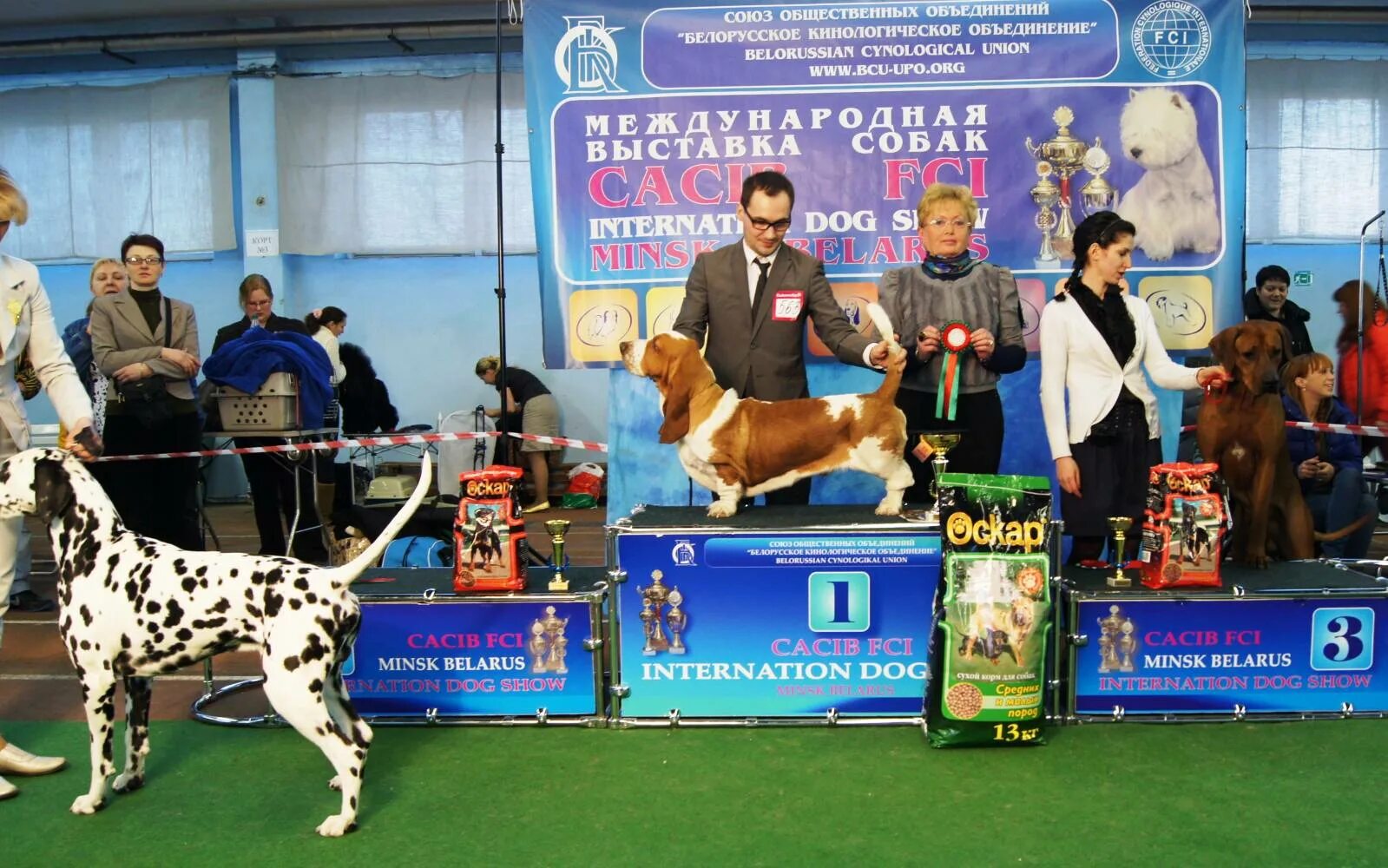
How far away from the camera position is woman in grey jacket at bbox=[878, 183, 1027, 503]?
4.42 m

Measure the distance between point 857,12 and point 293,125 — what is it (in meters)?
7.27

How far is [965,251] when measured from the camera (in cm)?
454

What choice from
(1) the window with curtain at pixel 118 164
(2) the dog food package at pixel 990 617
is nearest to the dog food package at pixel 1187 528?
(2) the dog food package at pixel 990 617

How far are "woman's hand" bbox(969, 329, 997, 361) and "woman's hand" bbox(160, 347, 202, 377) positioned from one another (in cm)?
360

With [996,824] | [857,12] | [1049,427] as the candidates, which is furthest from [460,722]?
[857,12]

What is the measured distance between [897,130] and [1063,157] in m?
0.74

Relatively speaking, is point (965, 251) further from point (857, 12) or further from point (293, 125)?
point (293, 125)

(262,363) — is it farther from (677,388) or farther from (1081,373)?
(1081,373)

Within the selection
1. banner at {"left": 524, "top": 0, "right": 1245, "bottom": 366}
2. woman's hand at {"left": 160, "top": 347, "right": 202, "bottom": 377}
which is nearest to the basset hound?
banner at {"left": 524, "top": 0, "right": 1245, "bottom": 366}

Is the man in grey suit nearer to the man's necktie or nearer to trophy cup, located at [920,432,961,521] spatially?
the man's necktie

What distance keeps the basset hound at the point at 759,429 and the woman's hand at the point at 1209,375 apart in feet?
3.47

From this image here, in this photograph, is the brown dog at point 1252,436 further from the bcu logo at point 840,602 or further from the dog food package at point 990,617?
the bcu logo at point 840,602

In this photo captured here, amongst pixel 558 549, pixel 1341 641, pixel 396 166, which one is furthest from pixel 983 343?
pixel 396 166

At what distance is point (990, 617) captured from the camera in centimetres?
343
